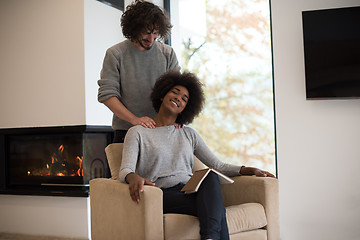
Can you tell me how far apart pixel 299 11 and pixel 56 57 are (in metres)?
2.01

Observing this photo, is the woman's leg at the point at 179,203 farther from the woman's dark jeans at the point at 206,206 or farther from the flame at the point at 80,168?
the flame at the point at 80,168

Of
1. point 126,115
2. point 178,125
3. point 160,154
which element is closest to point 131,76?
point 126,115

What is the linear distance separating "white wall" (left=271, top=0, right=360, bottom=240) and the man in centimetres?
129

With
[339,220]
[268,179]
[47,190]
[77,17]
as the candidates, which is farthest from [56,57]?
[339,220]

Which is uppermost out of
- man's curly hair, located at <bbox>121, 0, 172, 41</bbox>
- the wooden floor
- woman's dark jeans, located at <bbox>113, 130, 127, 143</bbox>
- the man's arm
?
man's curly hair, located at <bbox>121, 0, 172, 41</bbox>

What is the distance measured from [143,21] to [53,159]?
1896 mm

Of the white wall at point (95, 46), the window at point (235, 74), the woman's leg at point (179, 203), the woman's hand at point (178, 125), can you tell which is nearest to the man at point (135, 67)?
the woman's hand at point (178, 125)

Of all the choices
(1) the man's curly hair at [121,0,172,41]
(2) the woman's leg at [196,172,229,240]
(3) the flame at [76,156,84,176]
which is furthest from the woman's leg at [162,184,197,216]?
(3) the flame at [76,156,84,176]

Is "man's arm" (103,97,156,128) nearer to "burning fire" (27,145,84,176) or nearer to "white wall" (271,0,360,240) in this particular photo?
"burning fire" (27,145,84,176)

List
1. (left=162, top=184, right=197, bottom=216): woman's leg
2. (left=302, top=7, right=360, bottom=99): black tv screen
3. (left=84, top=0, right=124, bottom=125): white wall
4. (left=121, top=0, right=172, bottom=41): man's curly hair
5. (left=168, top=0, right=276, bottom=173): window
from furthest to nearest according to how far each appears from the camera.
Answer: (left=168, top=0, right=276, bottom=173): window, (left=84, top=0, right=124, bottom=125): white wall, (left=302, top=7, right=360, bottom=99): black tv screen, (left=121, top=0, right=172, bottom=41): man's curly hair, (left=162, top=184, right=197, bottom=216): woman's leg

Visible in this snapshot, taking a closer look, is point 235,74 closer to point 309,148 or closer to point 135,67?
point 309,148

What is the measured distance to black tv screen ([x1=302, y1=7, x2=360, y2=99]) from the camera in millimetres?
3443

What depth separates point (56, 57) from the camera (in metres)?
3.88

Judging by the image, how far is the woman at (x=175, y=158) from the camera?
2094mm
